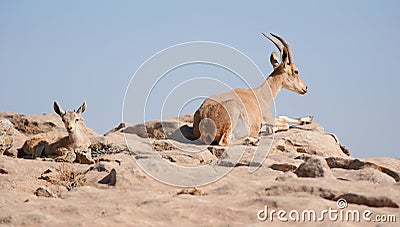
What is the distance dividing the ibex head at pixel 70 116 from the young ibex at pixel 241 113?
246 cm

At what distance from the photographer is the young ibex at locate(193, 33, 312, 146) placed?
1312 cm

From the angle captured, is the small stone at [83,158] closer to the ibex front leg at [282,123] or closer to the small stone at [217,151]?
the small stone at [217,151]

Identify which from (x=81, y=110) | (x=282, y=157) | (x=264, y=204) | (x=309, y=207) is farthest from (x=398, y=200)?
(x=81, y=110)

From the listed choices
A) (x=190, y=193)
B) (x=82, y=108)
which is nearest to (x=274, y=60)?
(x=82, y=108)

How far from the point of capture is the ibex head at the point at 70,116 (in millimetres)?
12742

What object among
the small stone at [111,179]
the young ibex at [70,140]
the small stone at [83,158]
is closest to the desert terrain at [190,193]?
the small stone at [111,179]

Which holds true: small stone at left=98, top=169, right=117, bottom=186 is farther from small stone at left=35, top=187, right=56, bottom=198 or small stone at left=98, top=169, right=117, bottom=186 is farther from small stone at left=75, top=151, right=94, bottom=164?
small stone at left=75, top=151, right=94, bottom=164

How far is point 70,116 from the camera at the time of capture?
1306cm

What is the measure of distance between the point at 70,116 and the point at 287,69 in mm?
5716

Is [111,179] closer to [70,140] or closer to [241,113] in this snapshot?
[70,140]

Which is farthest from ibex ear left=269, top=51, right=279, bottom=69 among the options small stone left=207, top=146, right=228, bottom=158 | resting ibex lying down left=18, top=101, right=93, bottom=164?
resting ibex lying down left=18, top=101, right=93, bottom=164

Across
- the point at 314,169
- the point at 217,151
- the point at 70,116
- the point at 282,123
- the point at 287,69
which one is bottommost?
the point at 314,169

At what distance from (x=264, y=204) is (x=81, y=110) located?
9.06m

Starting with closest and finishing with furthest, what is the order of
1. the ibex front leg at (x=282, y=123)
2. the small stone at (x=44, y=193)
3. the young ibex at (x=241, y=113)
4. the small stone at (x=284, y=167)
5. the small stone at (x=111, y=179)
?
the small stone at (x=44, y=193)
the small stone at (x=111, y=179)
the small stone at (x=284, y=167)
the young ibex at (x=241, y=113)
the ibex front leg at (x=282, y=123)
